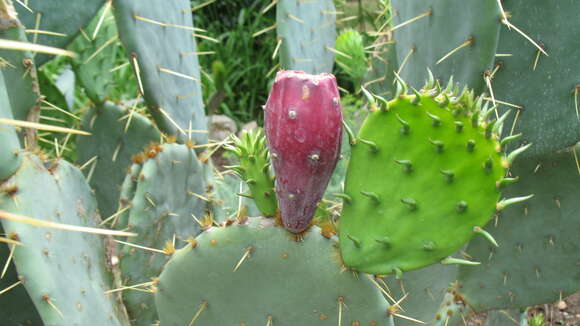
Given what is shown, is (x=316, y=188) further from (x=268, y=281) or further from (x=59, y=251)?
(x=59, y=251)

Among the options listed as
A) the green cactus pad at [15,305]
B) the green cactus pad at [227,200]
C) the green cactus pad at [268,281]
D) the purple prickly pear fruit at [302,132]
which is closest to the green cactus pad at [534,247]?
the green cactus pad at [227,200]

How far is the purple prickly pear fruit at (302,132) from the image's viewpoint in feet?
2.70

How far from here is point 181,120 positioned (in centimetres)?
163

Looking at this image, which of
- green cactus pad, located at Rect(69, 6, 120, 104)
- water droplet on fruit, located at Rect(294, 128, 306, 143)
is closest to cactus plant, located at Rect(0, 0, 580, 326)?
water droplet on fruit, located at Rect(294, 128, 306, 143)

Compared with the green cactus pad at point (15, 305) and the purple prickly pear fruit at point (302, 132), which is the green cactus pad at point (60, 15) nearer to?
the green cactus pad at point (15, 305)

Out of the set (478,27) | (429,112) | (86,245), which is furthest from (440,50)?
(86,245)

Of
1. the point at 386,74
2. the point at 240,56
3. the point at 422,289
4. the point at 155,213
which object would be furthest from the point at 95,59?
the point at 240,56

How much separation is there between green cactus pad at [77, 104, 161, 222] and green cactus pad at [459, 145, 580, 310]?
964 mm

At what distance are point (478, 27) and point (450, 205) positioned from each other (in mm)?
413

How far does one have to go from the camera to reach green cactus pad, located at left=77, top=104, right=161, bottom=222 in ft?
5.97

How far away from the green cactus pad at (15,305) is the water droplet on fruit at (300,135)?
0.86m

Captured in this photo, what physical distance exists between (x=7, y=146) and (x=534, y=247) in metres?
1.22

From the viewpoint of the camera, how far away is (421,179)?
34.3 inches

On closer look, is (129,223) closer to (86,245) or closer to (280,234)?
(86,245)
